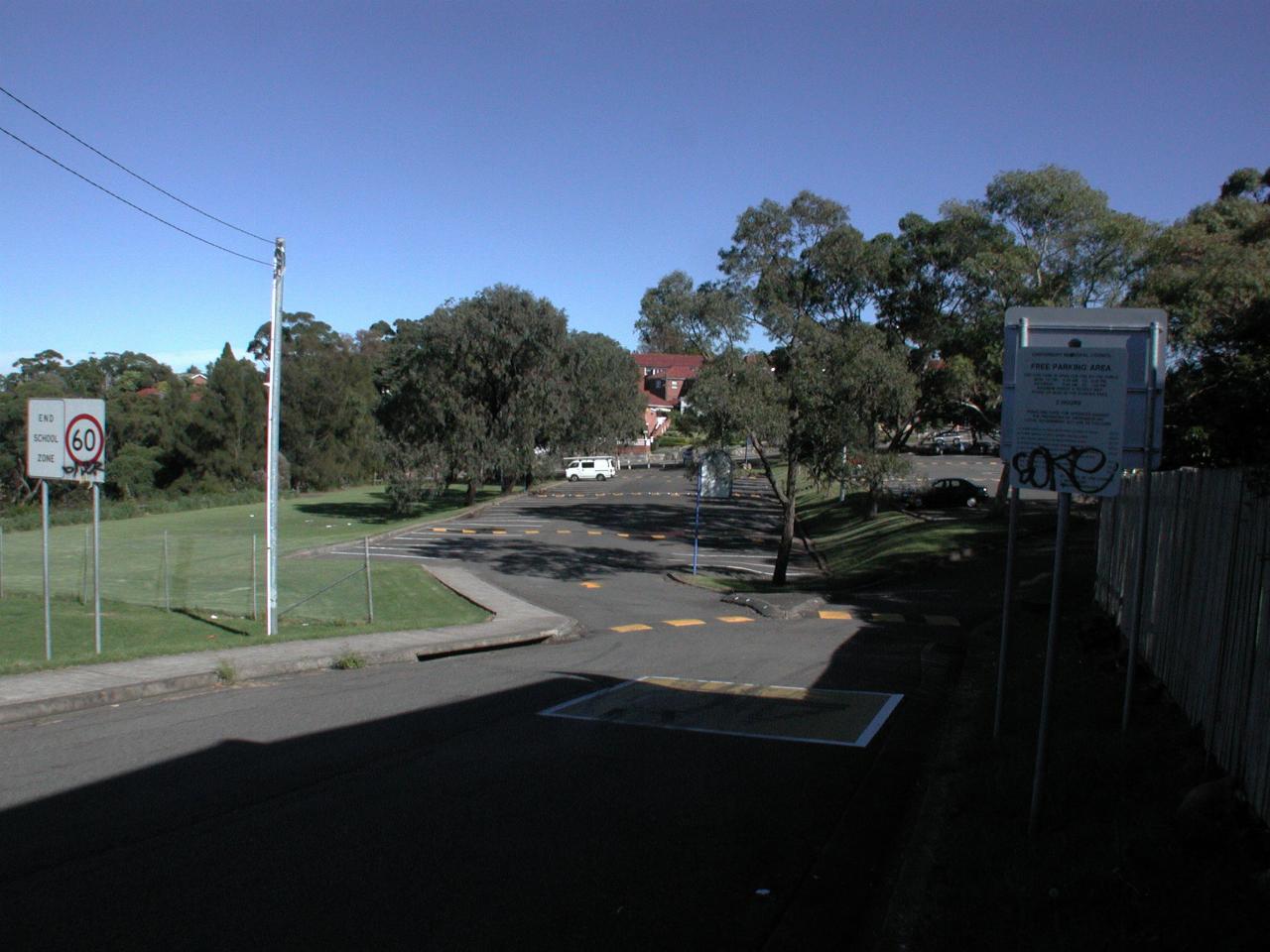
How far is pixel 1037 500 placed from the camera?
147 feet

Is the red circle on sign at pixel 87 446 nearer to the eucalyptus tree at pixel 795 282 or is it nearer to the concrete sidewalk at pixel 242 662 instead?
the concrete sidewalk at pixel 242 662

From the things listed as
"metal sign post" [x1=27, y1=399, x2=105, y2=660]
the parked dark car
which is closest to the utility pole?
"metal sign post" [x1=27, y1=399, x2=105, y2=660]

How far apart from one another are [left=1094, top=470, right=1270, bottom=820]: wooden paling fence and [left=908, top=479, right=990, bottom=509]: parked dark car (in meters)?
32.8

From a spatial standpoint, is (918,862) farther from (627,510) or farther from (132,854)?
(627,510)

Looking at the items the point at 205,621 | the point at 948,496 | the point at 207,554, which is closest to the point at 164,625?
the point at 205,621

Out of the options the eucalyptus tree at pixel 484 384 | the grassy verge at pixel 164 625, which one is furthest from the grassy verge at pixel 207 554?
the eucalyptus tree at pixel 484 384

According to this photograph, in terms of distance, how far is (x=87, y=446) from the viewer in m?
13.2

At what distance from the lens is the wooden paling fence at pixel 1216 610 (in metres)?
5.87

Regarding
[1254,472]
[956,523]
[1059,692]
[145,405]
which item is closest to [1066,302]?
[956,523]

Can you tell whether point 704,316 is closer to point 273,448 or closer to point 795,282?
point 795,282

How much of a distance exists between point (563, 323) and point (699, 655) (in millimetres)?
39116

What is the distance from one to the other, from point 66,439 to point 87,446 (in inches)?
10.1

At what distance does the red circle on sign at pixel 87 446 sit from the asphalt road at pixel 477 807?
150 inches

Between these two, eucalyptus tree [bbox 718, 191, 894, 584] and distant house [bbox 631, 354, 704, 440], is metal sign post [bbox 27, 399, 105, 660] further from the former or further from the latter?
distant house [bbox 631, 354, 704, 440]
